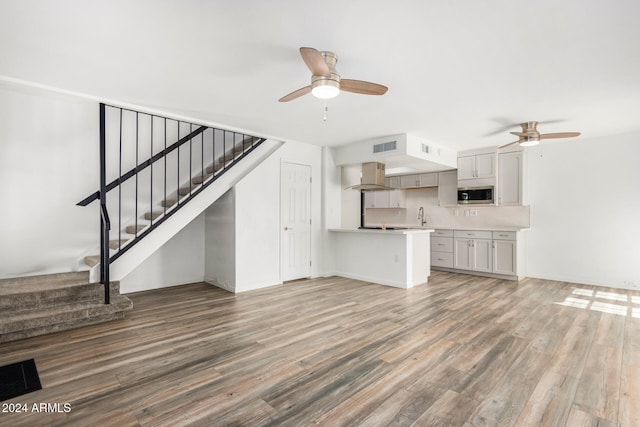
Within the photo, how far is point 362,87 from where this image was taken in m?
2.77

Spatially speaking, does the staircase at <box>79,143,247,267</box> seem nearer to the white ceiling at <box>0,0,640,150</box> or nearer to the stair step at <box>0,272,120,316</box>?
the stair step at <box>0,272,120,316</box>

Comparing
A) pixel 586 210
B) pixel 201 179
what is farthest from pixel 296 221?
pixel 586 210

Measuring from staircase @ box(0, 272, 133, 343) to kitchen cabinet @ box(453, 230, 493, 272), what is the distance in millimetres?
5906

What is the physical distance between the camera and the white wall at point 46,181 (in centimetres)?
386

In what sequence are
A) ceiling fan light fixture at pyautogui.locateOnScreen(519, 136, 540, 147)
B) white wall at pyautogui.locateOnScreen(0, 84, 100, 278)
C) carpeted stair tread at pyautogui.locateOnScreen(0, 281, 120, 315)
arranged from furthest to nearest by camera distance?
ceiling fan light fixture at pyautogui.locateOnScreen(519, 136, 540, 147)
white wall at pyautogui.locateOnScreen(0, 84, 100, 278)
carpeted stair tread at pyautogui.locateOnScreen(0, 281, 120, 315)

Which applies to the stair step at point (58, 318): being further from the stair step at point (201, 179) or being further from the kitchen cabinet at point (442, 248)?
the kitchen cabinet at point (442, 248)

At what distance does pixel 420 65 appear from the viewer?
2.88m

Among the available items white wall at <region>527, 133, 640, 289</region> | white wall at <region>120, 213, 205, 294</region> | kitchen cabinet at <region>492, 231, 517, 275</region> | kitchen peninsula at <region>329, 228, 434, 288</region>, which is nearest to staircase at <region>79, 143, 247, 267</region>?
white wall at <region>120, 213, 205, 294</region>

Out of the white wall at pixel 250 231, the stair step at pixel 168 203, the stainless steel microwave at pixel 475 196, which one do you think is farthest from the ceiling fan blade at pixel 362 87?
the stainless steel microwave at pixel 475 196

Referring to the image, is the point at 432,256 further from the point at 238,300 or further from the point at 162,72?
the point at 162,72

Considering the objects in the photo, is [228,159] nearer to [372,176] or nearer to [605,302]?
[372,176]

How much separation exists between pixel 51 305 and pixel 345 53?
3981mm

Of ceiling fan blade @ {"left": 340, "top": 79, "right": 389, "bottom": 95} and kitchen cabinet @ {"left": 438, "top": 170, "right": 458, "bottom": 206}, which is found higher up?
ceiling fan blade @ {"left": 340, "top": 79, "right": 389, "bottom": 95}

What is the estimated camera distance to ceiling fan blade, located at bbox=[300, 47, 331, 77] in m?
2.21
